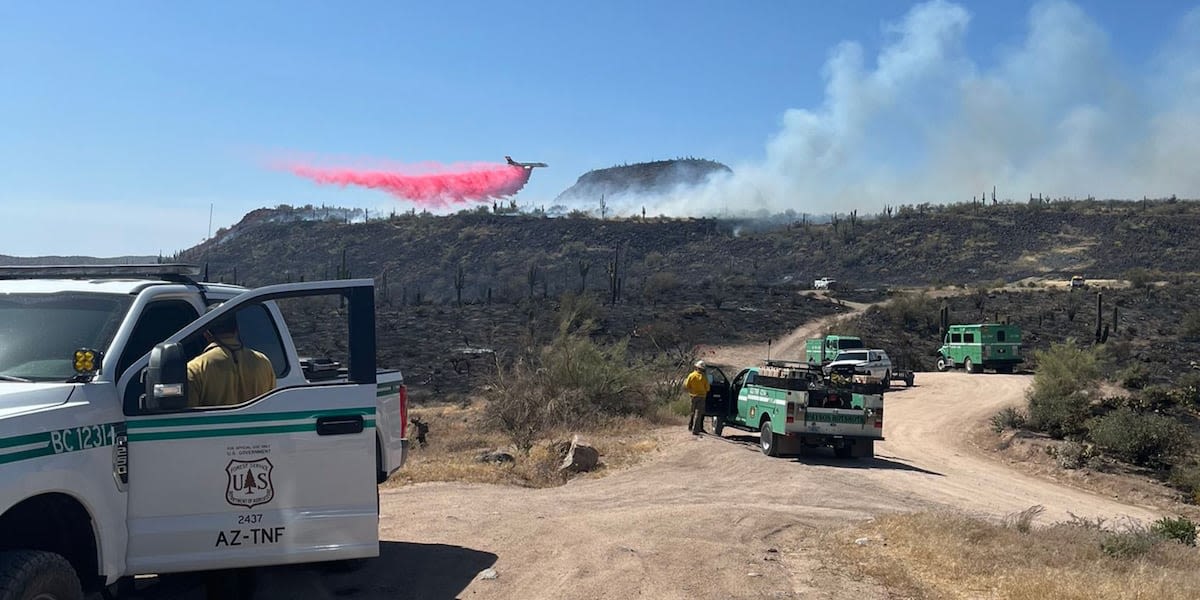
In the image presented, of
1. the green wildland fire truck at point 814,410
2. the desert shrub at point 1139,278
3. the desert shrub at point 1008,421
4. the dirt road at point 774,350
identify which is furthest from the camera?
the desert shrub at point 1139,278

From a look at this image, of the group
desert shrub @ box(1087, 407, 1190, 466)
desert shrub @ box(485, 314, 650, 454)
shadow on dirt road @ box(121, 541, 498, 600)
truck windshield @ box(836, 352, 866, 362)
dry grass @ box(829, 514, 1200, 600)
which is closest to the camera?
shadow on dirt road @ box(121, 541, 498, 600)

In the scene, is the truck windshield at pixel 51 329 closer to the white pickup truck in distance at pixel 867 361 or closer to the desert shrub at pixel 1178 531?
the desert shrub at pixel 1178 531

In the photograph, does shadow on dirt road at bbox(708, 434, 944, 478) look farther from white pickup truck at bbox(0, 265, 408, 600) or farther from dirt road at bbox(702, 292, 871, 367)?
dirt road at bbox(702, 292, 871, 367)

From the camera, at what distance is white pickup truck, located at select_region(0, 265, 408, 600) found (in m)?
5.05

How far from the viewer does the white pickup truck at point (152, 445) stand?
5.05 metres

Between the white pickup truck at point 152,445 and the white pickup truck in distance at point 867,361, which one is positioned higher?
the white pickup truck at point 152,445

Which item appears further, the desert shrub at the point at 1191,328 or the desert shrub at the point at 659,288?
the desert shrub at the point at 659,288

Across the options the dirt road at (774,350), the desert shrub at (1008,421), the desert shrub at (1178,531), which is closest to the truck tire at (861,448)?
the desert shrub at (1178,531)

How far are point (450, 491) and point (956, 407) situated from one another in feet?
75.9

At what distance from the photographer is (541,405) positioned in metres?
21.5

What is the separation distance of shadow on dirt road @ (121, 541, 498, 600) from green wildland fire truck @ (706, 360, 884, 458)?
32.7 feet

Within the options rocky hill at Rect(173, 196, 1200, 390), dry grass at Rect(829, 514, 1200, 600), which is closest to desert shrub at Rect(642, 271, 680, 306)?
rocky hill at Rect(173, 196, 1200, 390)

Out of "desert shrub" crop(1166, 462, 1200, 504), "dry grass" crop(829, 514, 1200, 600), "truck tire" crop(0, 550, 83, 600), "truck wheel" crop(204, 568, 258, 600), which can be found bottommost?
"desert shrub" crop(1166, 462, 1200, 504)

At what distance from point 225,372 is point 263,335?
4.08ft
